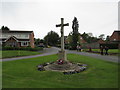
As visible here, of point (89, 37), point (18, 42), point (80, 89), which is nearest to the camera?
point (80, 89)

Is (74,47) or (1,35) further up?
(1,35)

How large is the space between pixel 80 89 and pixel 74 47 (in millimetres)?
31267

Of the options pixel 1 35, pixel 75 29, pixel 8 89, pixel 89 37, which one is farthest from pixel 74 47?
pixel 89 37

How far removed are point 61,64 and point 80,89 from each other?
424 centimetres

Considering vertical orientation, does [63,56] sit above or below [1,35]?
below

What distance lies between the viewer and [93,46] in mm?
40375

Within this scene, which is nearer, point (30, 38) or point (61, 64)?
point (61, 64)

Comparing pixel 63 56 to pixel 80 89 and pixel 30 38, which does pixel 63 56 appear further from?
pixel 30 38

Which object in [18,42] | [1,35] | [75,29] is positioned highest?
[75,29]

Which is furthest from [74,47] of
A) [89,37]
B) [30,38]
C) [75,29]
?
[89,37]

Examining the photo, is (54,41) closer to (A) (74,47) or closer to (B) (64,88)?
(A) (74,47)

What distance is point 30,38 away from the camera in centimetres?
3575

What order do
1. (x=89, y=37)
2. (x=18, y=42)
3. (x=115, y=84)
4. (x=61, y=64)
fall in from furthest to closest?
(x=89, y=37), (x=18, y=42), (x=61, y=64), (x=115, y=84)

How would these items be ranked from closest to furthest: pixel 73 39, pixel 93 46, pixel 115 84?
pixel 115 84 → pixel 73 39 → pixel 93 46
